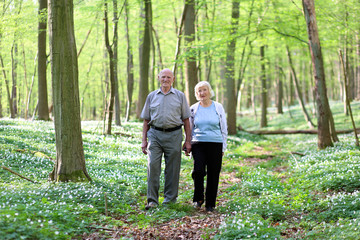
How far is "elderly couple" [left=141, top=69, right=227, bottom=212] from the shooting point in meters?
6.47

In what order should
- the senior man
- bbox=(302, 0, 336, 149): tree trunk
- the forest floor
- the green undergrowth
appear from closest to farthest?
the green undergrowth, the forest floor, the senior man, bbox=(302, 0, 336, 149): tree trunk

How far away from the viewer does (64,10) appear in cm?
691

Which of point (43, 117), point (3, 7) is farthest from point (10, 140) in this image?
point (3, 7)

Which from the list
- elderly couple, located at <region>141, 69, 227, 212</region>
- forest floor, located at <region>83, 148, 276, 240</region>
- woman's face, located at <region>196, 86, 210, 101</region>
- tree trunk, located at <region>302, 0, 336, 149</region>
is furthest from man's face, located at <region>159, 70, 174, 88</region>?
tree trunk, located at <region>302, 0, 336, 149</region>

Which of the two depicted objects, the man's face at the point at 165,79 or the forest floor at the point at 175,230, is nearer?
the forest floor at the point at 175,230

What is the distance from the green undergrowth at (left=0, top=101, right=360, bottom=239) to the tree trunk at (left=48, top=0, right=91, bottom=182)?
21.4 inches

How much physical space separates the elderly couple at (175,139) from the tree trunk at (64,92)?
1.74 m

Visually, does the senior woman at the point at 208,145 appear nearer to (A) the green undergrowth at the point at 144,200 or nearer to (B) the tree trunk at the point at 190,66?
(A) the green undergrowth at the point at 144,200

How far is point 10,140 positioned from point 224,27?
440 inches

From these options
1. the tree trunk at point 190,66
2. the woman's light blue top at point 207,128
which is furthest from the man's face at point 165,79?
the tree trunk at point 190,66

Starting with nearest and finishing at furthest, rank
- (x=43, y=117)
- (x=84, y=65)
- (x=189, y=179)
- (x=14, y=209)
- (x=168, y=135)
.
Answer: (x=14, y=209) < (x=168, y=135) < (x=189, y=179) < (x=43, y=117) < (x=84, y=65)

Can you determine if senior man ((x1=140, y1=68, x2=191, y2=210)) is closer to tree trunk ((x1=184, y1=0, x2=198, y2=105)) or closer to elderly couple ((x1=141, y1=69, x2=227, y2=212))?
elderly couple ((x1=141, y1=69, x2=227, y2=212))

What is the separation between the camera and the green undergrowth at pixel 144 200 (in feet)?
14.9

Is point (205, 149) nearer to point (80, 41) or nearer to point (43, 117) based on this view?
point (43, 117)
